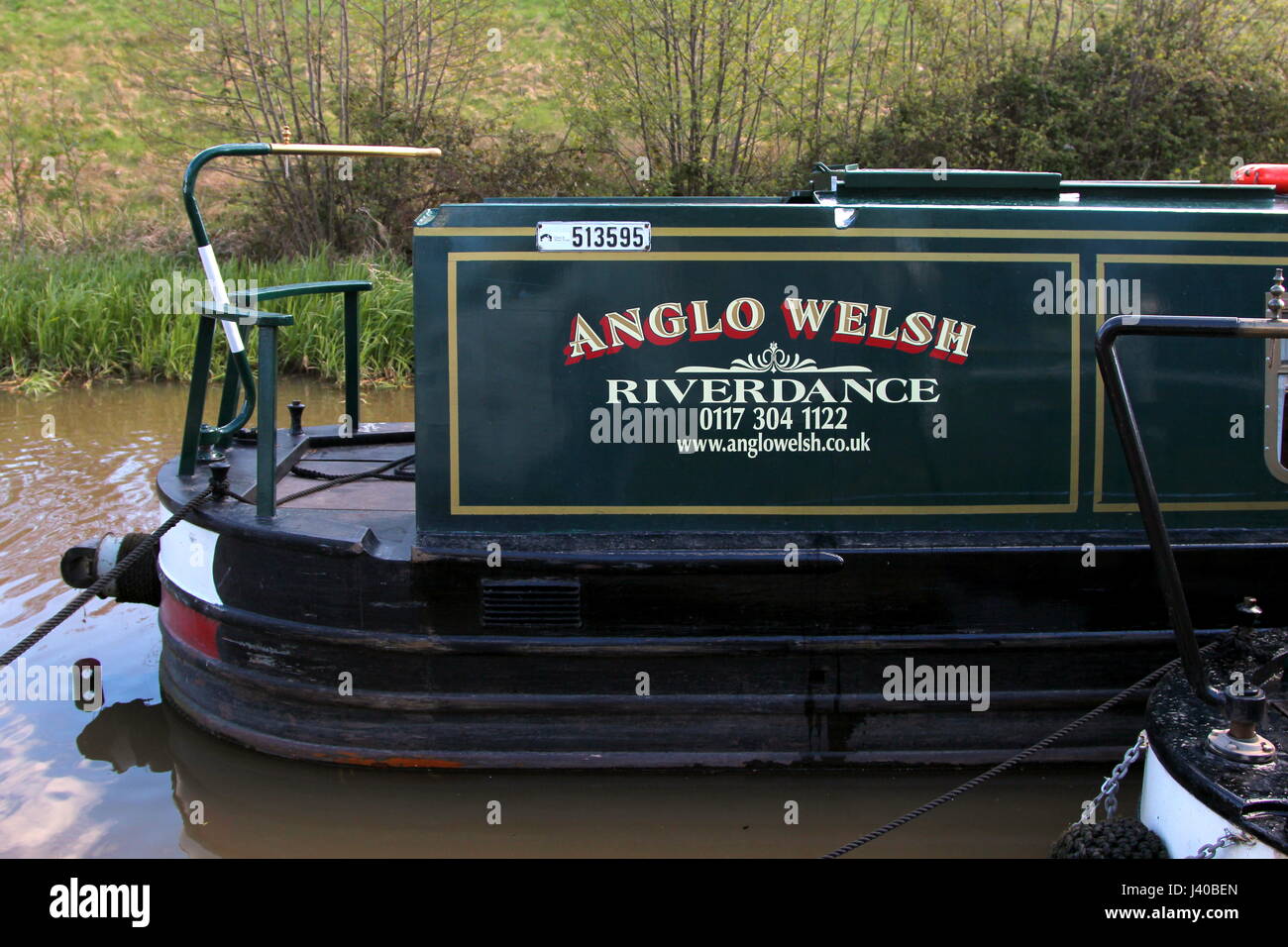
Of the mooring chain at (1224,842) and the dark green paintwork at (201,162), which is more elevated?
the dark green paintwork at (201,162)

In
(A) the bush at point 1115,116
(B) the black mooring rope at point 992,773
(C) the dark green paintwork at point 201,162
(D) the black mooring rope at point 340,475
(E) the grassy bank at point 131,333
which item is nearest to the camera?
(B) the black mooring rope at point 992,773

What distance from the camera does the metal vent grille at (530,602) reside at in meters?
3.90

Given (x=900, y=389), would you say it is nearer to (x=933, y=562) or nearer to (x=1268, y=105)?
(x=933, y=562)

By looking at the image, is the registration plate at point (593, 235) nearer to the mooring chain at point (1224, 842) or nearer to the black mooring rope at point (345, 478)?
the black mooring rope at point (345, 478)

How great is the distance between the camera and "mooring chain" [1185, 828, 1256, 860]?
2.55 m

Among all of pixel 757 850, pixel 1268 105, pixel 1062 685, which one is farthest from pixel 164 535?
pixel 1268 105

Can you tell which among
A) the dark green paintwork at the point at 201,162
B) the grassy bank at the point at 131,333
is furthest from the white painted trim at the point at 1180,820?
the grassy bank at the point at 131,333

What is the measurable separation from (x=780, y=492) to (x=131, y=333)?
8.34m

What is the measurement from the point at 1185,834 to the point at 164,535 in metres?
3.61

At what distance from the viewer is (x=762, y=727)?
403 cm

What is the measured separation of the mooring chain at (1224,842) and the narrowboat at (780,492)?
53.2 inches
